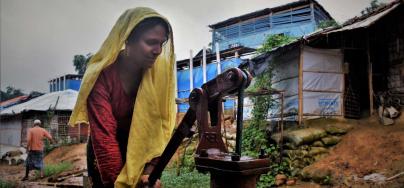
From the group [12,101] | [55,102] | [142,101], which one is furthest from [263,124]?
[12,101]

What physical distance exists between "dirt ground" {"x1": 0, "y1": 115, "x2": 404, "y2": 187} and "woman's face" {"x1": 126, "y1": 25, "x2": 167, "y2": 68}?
147 inches

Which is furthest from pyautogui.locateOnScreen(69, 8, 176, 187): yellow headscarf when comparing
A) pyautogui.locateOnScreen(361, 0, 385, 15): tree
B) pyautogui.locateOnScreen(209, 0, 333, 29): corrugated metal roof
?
pyautogui.locateOnScreen(361, 0, 385, 15): tree

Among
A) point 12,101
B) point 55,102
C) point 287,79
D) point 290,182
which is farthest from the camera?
point 12,101

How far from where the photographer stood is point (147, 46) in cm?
111

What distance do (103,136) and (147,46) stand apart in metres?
0.34

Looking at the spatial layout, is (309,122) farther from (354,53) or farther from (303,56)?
(354,53)

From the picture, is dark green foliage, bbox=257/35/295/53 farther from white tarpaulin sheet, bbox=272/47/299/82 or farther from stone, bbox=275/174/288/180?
stone, bbox=275/174/288/180

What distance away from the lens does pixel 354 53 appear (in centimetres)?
634

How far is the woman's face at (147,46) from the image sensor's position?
1.11 metres

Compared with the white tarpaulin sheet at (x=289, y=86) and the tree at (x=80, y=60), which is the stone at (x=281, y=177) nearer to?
the white tarpaulin sheet at (x=289, y=86)

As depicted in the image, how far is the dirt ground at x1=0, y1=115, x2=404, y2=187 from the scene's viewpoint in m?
4.22

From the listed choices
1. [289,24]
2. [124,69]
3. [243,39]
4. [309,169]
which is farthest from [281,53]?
[124,69]

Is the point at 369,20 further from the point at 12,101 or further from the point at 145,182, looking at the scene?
the point at 12,101

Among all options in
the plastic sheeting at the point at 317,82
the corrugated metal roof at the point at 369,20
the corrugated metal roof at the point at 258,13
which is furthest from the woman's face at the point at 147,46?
the plastic sheeting at the point at 317,82
